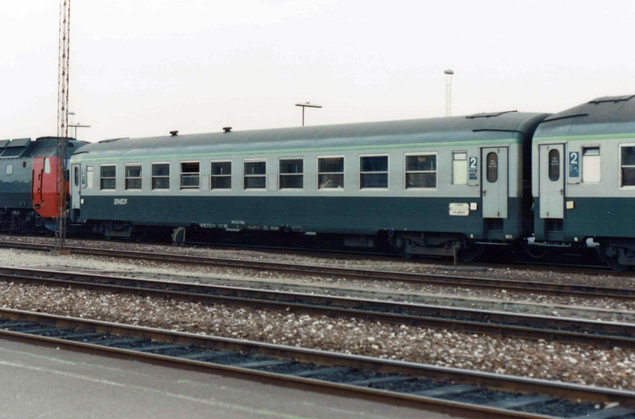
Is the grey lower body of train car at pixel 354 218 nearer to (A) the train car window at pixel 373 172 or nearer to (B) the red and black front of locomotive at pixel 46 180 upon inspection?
(A) the train car window at pixel 373 172

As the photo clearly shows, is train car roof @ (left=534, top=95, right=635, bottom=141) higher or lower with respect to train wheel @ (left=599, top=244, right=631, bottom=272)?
higher

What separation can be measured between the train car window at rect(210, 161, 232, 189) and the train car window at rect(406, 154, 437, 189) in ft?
20.5

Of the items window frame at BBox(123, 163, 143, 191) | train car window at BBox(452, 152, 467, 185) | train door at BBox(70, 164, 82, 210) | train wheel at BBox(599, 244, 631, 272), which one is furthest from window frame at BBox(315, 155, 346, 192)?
train door at BBox(70, 164, 82, 210)

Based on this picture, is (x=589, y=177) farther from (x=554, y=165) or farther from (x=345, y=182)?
(x=345, y=182)

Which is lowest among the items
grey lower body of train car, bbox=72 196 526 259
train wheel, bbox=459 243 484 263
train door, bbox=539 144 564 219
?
train wheel, bbox=459 243 484 263

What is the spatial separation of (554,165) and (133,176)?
1474cm

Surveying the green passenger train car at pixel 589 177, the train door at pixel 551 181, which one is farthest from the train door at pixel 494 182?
the train door at pixel 551 181

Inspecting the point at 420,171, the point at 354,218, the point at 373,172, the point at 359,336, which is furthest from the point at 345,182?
the point at 359,336

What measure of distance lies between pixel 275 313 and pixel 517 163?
827cm

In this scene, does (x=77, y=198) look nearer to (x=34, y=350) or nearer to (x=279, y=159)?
(x=279, y=159)

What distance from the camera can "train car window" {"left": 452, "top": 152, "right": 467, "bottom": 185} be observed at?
18297mm

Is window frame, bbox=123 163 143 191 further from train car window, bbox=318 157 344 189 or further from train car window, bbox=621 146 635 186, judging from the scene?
train car window, bbox=621 146 635 186

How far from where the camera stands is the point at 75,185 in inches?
1113

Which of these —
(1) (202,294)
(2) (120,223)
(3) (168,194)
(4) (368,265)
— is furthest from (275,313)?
(2) (120,223)
